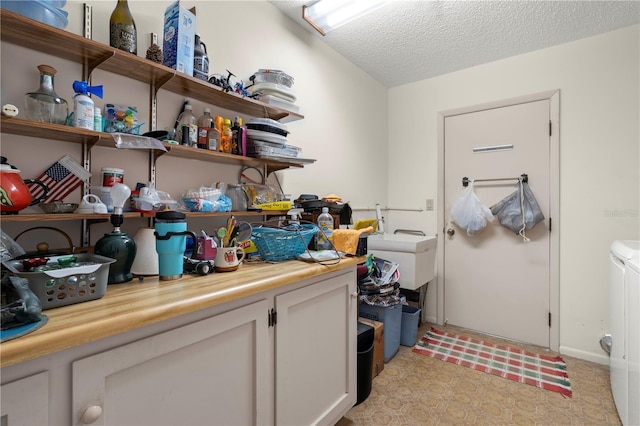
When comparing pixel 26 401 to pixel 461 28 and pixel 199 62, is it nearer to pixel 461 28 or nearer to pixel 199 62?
pixel 199 62

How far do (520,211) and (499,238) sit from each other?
30cm

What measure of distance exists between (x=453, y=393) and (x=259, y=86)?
7.14 ft

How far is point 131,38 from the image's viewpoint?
1169 millimetres

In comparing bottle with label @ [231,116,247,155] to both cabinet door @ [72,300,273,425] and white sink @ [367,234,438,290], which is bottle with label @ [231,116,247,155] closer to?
cabinet door @ [72,300,273,425]

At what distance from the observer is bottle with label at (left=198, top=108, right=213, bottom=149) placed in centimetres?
146

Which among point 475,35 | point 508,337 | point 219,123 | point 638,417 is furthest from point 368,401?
point 475,35

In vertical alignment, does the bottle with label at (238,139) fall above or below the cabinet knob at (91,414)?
above

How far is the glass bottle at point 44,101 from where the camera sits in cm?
101

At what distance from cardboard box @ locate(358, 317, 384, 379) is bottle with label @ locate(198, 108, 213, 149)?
58.3 inches

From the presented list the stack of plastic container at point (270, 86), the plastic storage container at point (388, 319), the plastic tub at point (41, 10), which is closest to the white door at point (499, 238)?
the plastic storage container at point (388, 319)

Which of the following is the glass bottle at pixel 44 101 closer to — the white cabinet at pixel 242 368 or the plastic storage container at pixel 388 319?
the white cabinet at pixel 242 368

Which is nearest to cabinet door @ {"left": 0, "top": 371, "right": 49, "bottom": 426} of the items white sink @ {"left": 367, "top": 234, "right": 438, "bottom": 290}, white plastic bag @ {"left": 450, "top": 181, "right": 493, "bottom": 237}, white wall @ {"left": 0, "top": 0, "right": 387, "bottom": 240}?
white wall @ {"left": 0, "top": 0, "right": 387, "bottom": 240}

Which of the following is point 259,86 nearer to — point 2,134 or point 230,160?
point 230,160

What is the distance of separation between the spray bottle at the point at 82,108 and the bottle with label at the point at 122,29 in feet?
0.72
